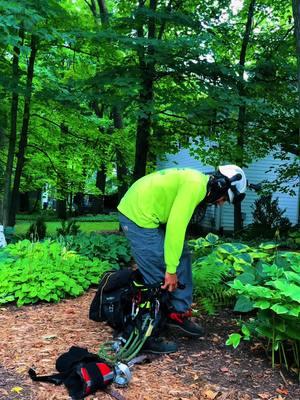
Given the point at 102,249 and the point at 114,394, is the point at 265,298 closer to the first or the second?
the point at 114,394

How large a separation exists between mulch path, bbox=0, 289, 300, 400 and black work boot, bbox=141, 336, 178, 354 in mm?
64

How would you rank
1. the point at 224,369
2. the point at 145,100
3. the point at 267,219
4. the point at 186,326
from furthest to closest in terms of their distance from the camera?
the point at 267,219, the point at 145,100, the point at 186,326, the point at 224,369

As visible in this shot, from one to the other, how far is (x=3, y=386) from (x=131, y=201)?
5.55 ft

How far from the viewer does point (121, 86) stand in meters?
8.03

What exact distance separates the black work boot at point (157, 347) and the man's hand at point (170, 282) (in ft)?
1.57

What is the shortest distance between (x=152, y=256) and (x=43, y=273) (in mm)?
2345

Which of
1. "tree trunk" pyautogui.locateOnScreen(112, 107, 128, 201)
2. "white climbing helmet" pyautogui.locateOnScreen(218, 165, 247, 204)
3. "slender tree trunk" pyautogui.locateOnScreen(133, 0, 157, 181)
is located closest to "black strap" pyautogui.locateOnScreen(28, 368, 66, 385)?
"white climbing helmet" pyautogui.locateOnScreen(218, 165, 247, 204)

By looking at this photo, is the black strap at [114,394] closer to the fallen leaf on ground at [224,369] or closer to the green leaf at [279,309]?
the fallen leaf on ground at [224,369]

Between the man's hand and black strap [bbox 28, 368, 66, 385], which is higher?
the man's hand

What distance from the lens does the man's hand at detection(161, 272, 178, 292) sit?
12.0ft

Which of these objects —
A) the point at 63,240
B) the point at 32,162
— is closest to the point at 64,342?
the point at 63,240

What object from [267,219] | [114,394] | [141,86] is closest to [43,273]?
[114,394]

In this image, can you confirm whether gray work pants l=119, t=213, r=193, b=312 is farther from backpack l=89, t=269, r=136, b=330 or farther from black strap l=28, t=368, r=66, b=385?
black strap l=28, t=368, r=66, b=385

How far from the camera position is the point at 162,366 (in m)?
3.61
